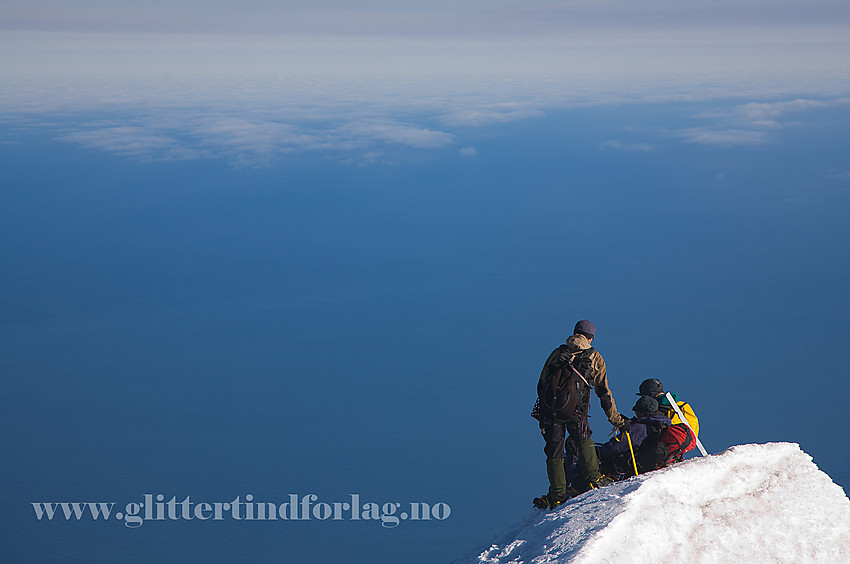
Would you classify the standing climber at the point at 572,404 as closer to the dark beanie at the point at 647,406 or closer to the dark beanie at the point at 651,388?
the dark beanie at the point at 647,406

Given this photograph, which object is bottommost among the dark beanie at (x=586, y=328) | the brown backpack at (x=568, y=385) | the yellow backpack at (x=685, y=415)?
the yellow backpack at (x=685, y=415)

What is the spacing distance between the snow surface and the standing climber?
1.90 feet

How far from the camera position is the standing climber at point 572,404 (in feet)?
24.5

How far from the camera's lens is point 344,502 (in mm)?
85062

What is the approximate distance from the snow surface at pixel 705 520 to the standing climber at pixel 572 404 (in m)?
0.58

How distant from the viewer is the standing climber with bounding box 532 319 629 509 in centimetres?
748

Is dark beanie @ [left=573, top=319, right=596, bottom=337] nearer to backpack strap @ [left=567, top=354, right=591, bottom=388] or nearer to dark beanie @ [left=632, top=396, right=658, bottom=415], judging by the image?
backpack strap @ [left=567, top=354, right=591, bottom=388]

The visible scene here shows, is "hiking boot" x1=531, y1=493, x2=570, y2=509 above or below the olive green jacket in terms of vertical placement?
below

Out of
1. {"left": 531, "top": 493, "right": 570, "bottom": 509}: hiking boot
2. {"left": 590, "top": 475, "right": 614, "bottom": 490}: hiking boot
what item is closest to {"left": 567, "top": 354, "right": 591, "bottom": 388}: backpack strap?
{"left": 590, "top": 475, "right": 614, "bottom": 490}: hiking boot

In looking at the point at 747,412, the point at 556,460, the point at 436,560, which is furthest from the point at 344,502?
the point at 556,460

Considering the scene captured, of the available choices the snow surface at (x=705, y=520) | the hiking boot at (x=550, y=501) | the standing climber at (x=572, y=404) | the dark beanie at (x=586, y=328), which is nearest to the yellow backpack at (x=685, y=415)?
the snow surface at (x=705, y=520)

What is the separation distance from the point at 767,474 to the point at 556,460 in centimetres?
241

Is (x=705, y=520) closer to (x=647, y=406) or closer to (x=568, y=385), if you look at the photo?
(x=647, y=406)

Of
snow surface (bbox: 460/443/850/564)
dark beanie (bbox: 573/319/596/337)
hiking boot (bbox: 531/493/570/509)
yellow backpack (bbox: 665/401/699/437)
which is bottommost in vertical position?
snow surface (bbox: 460/443/850/564)
